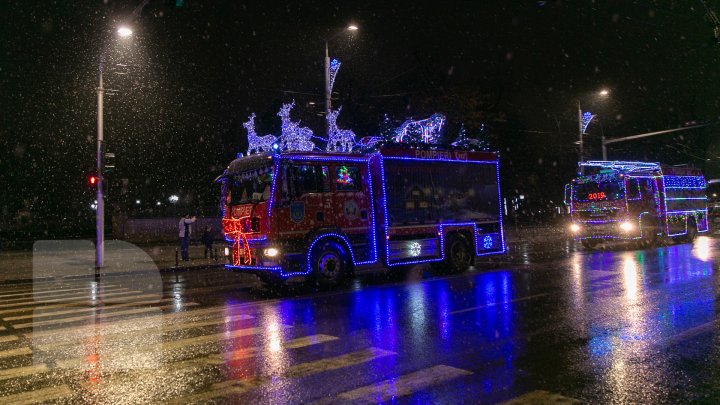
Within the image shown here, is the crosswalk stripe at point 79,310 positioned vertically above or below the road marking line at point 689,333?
above

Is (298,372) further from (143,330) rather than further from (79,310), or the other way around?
(79,310)

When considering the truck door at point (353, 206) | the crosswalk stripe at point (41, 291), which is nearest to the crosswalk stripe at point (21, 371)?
the truck door at point (353, 206)

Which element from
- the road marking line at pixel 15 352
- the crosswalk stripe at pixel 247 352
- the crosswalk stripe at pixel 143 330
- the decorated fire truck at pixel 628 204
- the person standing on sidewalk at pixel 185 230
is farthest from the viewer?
the decorated fire truck at pixel 628 204

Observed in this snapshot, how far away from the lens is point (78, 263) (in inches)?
878

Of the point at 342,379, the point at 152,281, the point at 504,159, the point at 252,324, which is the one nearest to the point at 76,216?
the point at 152,281

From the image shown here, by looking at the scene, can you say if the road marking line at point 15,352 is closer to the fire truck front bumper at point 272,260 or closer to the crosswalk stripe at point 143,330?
the crosswalk stripe at point 143,330

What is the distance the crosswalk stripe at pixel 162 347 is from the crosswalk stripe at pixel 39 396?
92cm

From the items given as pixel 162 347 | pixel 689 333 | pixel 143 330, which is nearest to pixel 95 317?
pixel 143 330

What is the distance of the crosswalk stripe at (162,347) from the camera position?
6.62m

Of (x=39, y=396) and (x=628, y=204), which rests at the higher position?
(x=628, y=204)

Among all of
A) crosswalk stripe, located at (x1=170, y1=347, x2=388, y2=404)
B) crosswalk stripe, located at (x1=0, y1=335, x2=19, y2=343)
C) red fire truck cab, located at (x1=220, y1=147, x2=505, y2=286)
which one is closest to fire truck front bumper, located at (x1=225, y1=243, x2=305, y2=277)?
red fire truck cab, located at (x1=220, y1=147, x2=505, y2=286)

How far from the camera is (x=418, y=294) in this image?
11633mm

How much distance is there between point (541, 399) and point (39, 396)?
4.80 metres

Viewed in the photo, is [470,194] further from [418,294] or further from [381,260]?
[418,294]
